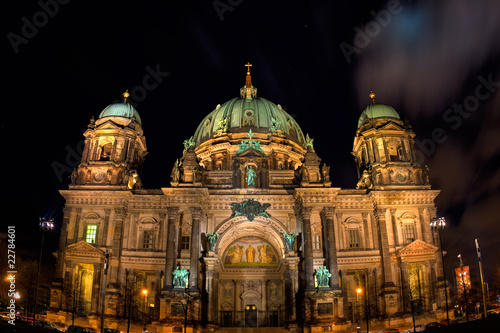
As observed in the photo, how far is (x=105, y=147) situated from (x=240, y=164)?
17460 millimetres

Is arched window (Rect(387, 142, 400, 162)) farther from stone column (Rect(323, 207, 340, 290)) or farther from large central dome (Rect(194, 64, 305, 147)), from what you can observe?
Result: large central dome (Rect(194, 64, 305, 147))

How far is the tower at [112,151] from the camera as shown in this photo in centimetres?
5200

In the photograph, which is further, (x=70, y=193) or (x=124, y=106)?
(x=124, y=106)

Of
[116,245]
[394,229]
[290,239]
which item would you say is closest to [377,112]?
[394,229]

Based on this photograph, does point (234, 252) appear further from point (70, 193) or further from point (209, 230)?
point (70, 193)

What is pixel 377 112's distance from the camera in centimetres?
5825

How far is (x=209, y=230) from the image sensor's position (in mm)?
50969

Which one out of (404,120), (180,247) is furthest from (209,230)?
(404,120)

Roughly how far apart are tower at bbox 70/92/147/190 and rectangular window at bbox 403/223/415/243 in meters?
32.8

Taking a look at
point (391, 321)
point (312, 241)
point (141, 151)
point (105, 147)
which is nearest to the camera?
point (391, 321)

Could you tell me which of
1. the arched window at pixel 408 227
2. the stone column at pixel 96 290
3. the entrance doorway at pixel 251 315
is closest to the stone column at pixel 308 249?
the arched window at pixel 408 227

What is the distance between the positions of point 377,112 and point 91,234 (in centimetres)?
3908

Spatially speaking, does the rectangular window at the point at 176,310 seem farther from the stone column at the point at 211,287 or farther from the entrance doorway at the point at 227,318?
the entrance doorway at the point at 227,318

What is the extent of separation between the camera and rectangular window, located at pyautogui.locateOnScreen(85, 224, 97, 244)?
4944 centimetres
